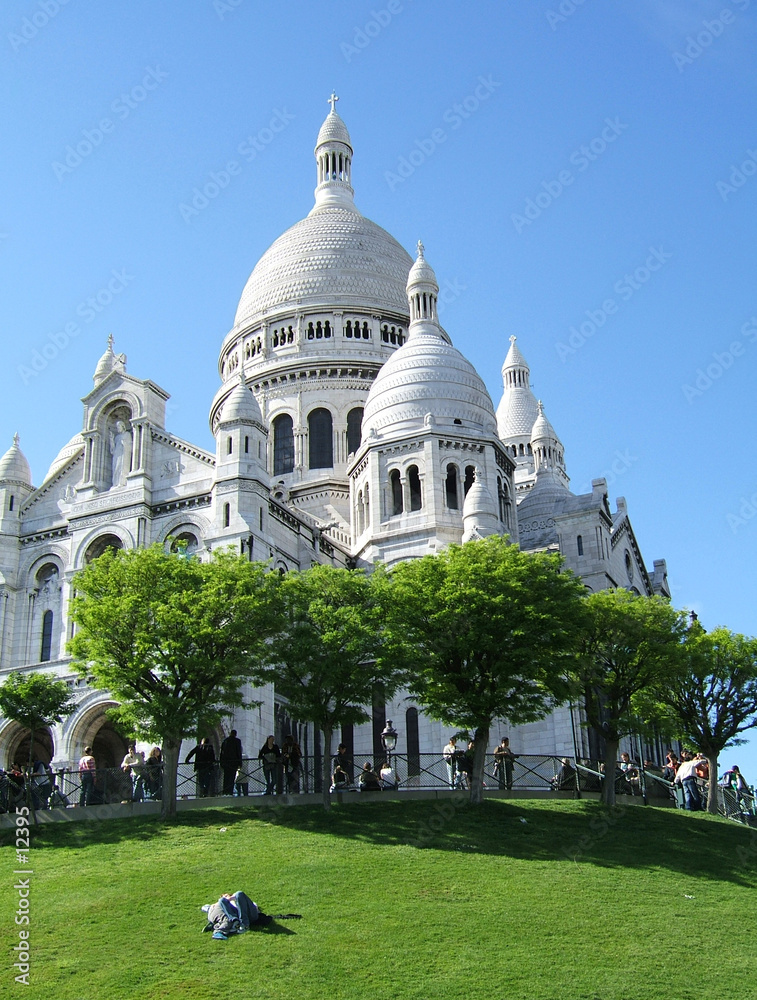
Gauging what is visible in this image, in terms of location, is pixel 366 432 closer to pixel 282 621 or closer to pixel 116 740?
pixel 116 740

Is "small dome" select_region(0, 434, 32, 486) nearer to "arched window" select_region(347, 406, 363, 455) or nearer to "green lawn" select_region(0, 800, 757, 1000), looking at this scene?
"arched window" select_region(347, 406, 363, 455)

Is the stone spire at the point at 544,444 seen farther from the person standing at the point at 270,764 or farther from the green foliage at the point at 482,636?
the person standing at the point at 270,764

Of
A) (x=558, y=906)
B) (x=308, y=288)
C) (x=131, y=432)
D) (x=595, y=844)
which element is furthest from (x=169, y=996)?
(x=308, y=288)

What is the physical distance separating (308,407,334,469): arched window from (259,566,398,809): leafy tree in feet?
103

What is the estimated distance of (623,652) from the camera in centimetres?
3778

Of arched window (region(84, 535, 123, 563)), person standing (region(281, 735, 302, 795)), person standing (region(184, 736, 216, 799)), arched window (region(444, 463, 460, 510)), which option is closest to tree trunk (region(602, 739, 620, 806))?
person standing (region(281, 735, 302, 795))

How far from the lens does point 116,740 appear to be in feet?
158

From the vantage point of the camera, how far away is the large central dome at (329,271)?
2879 inches

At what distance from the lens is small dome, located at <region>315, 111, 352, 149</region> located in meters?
87.4

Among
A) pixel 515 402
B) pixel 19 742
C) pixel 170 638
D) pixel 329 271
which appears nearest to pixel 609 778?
pixel 170 638

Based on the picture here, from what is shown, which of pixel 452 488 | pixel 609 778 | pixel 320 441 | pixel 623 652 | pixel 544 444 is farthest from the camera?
pixel 544 444

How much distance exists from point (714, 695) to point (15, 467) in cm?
3337

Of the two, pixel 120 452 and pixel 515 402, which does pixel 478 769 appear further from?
pixel 515 402

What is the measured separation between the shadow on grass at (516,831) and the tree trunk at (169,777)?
41cm
